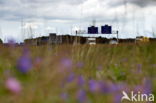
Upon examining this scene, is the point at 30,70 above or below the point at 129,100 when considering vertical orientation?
above

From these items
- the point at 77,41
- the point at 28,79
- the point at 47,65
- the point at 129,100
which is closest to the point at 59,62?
the point at 47,65

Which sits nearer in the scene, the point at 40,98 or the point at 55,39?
the point at 40,98

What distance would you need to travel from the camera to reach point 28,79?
935mm

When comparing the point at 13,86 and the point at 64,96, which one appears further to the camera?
the point at 64,96

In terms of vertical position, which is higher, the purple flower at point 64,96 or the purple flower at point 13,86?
the purple flower at point 13,86

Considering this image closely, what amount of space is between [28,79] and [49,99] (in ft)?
0.34

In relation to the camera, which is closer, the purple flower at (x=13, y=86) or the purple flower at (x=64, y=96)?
the purple flower at (x=13, y=86)

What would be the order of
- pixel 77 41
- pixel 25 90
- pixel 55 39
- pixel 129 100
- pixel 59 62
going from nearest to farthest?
pixel 25 90, pixel 59 62, pixel 129 100, pixel 77 41, pixel 55 39

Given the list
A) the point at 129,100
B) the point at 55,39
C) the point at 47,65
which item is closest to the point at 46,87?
the point at 47,65

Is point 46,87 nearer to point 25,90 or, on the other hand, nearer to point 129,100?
point 25,90

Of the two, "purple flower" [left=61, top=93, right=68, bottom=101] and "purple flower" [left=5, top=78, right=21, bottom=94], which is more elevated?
"purple flower" [left=5, top=78, right=21, bottom=94]

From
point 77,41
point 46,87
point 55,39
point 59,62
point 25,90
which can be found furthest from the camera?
point 55,39

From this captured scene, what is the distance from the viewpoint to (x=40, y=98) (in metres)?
0.89

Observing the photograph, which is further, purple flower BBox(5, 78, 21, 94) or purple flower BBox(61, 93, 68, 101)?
purple flower BBox(61, 93, 68, 101)
